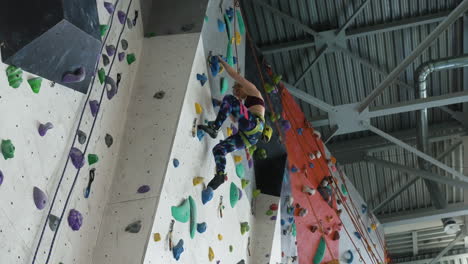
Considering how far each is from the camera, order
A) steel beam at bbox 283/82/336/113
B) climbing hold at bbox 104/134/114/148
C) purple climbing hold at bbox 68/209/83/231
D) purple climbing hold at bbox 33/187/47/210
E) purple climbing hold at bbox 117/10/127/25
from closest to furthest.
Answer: purple climbing hold at bbox 33/187/47/210 → purple climbing hold at bbox 68/209/83/231 → climbing hold at bbox 104/134/114/148 → purple climbing hold at bbox 117/10/127/25 → steel beam at bbox 283/82/336/113

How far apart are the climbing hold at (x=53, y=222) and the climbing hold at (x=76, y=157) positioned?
387 millimetres

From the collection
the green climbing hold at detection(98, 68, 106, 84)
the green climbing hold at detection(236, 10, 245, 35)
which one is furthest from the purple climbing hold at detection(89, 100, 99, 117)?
the green climbing hold at detection(236, 10, 245, 35)

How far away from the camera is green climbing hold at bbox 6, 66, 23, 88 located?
303cm

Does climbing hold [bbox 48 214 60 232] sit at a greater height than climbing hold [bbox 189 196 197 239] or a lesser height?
lesser

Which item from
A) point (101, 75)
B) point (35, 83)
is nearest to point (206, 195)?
point (101, 75)

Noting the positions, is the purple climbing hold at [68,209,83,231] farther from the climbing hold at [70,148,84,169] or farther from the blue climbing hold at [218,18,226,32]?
the blue climbing hold at [218,18,226,32]

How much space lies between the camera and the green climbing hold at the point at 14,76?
3025mm

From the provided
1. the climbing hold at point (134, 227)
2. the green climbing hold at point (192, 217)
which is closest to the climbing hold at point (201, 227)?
the green climbing hold at point (192, 217)

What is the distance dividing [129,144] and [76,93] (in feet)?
2.30

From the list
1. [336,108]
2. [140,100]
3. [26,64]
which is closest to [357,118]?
[336,108]

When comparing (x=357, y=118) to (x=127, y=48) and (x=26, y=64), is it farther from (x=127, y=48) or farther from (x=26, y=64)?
(x=26, y=64)

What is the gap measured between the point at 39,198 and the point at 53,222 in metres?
0.21

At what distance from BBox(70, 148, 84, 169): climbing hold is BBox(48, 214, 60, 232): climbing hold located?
1.27 feet

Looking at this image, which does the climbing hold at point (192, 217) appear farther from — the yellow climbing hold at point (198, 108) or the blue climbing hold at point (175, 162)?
the yellow climbing hold at point (198, 108)
